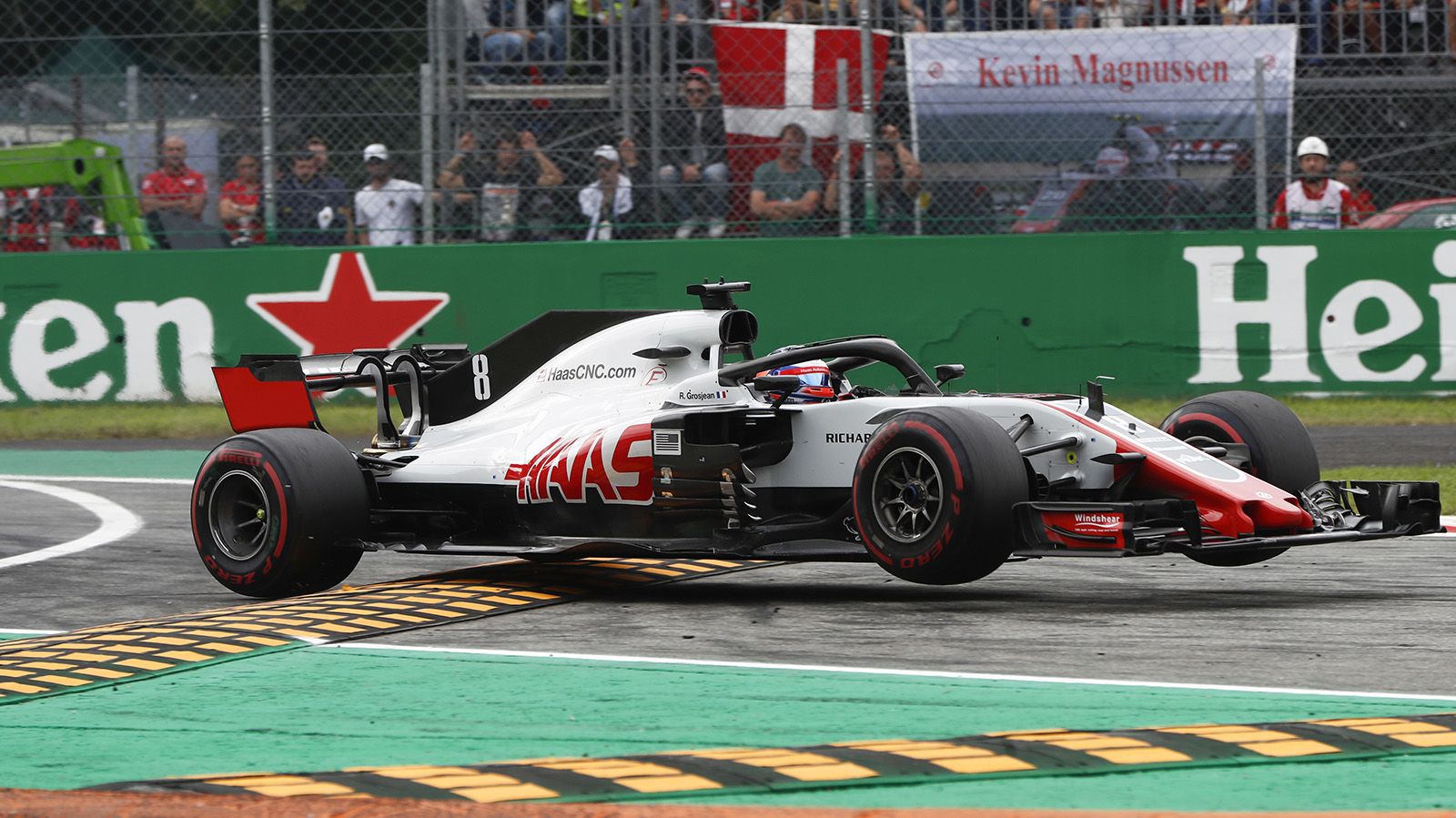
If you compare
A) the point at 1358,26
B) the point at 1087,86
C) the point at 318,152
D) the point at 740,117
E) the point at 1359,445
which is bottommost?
the point at 1359,445

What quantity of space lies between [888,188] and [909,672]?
884 centimetres

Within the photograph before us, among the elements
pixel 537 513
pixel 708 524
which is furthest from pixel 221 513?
pixel 708 524

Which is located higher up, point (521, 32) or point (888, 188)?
point (521, 32)

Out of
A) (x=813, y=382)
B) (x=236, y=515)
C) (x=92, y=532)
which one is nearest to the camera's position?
(x=813, y=382)

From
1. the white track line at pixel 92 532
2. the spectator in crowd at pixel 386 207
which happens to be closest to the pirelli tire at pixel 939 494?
the white track line at pixel 92 532

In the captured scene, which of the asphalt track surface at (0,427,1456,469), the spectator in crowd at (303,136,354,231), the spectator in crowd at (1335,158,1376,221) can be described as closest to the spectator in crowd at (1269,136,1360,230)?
the spectator in crowd at (1335,158,1376,221)

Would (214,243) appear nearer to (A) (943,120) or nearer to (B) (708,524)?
(A) (943,120)

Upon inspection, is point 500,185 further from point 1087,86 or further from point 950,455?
point 950,455

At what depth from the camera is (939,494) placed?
6973 mm

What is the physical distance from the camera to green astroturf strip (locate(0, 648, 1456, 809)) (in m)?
4.44

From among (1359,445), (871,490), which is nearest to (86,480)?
(871,490)

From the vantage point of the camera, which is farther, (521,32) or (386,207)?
(386,207)

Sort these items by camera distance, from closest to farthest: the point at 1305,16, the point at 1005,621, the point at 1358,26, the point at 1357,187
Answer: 1. the point at 1005,621
2. the point at 1358,26
3. the point at 1305,16
4. the point at 1357,187

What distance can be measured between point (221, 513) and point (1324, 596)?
426cm
